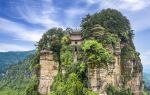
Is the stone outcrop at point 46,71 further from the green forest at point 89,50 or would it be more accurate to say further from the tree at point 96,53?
the tree at point 96,53

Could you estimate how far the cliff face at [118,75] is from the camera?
31.2m

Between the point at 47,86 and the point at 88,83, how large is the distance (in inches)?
366

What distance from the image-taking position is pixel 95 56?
3138 centimetres

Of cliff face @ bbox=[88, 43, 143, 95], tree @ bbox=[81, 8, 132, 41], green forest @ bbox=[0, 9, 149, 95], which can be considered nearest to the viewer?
cliff face @ bbox=[88, 43, 143, 95]

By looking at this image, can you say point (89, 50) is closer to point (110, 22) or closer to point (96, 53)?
point (96, 53)

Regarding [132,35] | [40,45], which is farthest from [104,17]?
[40,45]

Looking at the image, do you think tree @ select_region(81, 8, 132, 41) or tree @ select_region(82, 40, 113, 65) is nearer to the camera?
tree @ select_region(82, 40, 113, 65)

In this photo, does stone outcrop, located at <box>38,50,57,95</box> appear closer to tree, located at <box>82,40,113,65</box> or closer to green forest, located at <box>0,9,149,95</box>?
green forest, located at <box>0,9,149,95</box>

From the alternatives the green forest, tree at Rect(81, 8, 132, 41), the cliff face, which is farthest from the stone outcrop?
the cliff face

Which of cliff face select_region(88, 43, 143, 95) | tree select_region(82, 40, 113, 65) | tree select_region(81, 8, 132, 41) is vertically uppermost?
tree select_region(81, 8, 132, 41)

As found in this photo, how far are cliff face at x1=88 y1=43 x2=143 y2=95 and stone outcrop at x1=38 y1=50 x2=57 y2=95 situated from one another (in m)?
8.63

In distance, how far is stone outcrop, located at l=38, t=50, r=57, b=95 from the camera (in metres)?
39.5

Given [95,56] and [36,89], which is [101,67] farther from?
[36,89]

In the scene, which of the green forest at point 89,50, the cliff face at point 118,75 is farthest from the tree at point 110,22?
the cliff face at point 118,75
